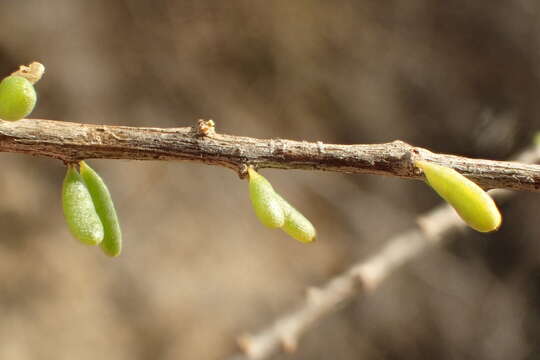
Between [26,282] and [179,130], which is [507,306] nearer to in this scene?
[26,282]

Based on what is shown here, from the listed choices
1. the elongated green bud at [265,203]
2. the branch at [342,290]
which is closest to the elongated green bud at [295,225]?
the elongated green bud at [265,203]

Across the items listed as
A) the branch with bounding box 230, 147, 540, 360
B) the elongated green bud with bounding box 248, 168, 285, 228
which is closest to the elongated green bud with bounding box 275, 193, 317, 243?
the elongated green bud with bounding box 248, 168, 285, 228

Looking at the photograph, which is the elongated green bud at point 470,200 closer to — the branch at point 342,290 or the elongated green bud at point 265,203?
the elongated green bud at point 265,203

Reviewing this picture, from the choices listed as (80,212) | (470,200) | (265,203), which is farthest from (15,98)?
(470,200)

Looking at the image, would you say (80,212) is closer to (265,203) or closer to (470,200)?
(265,203)

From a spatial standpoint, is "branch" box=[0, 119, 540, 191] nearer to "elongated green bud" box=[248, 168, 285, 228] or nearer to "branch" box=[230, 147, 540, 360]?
"elongated green bud" box=[248, 168, 285, 228]

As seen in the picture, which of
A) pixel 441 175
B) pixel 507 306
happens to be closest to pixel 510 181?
pixel 441 175
